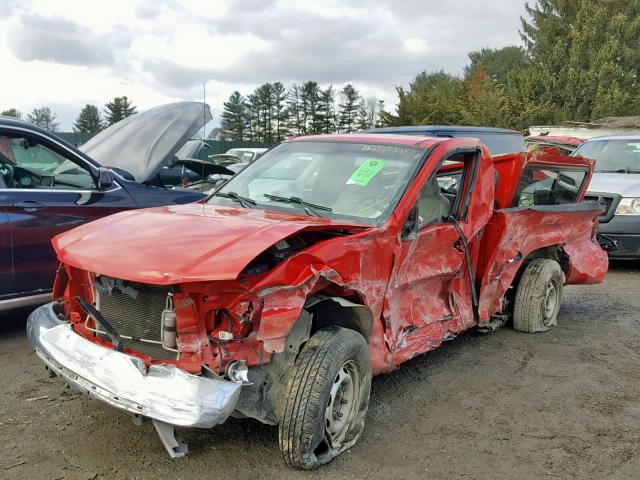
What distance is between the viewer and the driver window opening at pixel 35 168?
5.39m

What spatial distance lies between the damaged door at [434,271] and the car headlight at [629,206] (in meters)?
4.64

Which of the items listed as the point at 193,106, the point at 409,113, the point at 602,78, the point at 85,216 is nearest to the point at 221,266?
the point at 85,216

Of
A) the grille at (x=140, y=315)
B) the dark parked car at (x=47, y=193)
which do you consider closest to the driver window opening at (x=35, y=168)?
the dark parked car at (x=47, y=193)

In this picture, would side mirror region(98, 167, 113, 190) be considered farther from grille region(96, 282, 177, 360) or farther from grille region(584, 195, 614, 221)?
grille region(584, 195, 614, 221)

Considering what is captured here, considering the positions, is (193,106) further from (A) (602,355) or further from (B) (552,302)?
(A) (602,355)

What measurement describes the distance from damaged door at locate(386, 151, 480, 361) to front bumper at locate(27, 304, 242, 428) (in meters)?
1.36

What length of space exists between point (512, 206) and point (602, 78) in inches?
1526

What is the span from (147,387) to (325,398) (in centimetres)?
89

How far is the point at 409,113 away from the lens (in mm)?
30406

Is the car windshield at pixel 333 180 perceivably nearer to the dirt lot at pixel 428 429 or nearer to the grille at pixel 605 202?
the dirt lot at pixel 428 429

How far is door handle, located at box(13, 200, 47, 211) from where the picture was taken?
521 centimetres

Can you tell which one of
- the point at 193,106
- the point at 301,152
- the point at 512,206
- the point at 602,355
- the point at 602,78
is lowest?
the point at 602,355

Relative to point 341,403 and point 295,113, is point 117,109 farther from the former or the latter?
point 341,403

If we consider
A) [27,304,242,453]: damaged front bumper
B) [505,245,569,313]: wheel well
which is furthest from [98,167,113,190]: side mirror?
[505,245,569,313]: wheel well
